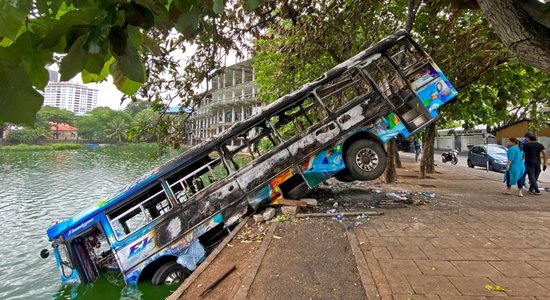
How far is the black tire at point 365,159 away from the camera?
24.3ft

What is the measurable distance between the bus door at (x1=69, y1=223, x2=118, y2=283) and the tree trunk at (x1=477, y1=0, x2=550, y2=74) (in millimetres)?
6927

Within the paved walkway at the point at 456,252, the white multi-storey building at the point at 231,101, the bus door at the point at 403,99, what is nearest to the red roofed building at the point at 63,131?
the white multi-storey building at the point at 231,101

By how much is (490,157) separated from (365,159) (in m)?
15.0

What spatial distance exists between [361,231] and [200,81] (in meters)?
4.21

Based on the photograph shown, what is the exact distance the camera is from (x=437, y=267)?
4.32 metres

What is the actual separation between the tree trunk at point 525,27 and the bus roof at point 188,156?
510 centimetres

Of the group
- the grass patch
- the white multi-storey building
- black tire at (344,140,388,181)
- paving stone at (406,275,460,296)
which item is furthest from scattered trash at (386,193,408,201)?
the grass patch

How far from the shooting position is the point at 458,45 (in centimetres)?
962

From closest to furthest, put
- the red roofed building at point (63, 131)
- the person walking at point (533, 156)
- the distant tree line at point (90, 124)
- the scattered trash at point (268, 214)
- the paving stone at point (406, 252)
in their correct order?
the paving stone at point (406, 252) < the scattered trash at point (268, 214) < the person walking at point (533, 156) < the distant tree line at point (90, 124) < the red roofed building at point (63, 131)

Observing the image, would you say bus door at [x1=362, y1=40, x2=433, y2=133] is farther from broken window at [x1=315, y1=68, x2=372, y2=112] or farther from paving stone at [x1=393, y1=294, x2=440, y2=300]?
paving stone at [x1=393, y1=294, x2=440, y2=300]

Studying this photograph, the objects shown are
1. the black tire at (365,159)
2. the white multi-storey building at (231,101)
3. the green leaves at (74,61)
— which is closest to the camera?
the green leaves at (74,61)

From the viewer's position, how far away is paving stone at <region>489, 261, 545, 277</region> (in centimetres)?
407

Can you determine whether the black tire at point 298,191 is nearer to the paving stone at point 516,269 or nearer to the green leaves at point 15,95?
the paving stone at point 516,269

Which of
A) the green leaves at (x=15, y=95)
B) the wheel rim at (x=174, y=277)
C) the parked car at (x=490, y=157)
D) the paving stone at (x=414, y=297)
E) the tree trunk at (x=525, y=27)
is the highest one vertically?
the green leaves at (x=15, y=95)
